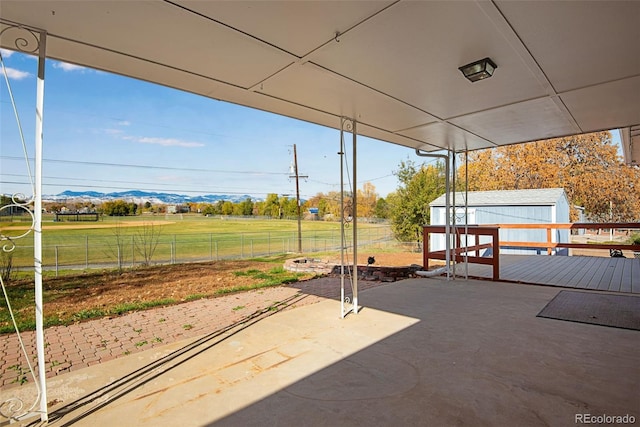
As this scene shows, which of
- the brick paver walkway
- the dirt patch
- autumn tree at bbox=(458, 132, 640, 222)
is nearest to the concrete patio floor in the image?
the brick paver walkway

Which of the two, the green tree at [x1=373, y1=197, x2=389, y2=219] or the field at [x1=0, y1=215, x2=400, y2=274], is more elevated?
the green tree at [x1=373, y1=197, x2=389, y2=219]

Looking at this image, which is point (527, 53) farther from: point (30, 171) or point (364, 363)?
point (30, 171)

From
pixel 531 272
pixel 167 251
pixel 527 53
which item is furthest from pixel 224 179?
pixel 527 53

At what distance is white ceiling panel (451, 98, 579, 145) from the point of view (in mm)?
3613

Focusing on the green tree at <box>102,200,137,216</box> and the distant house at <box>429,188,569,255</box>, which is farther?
the green tree at <box>102,200,137,216</box>

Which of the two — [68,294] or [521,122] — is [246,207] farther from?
[521,122]

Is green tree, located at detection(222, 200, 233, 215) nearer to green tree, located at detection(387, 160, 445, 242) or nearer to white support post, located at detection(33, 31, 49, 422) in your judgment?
green tree, located at detection(387, 160, 445, 242)

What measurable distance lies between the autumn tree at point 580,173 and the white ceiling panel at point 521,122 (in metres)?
16.2

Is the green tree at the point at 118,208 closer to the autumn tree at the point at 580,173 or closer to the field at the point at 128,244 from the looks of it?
the field at the point at 128,244

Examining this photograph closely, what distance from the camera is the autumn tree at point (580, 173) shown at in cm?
1778

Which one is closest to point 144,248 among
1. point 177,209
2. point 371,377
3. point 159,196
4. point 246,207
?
point 177,209

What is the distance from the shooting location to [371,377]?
7.47 feet

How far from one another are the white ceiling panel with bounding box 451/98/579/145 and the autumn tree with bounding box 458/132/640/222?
53.0 feet

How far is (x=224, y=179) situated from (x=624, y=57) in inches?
1525
